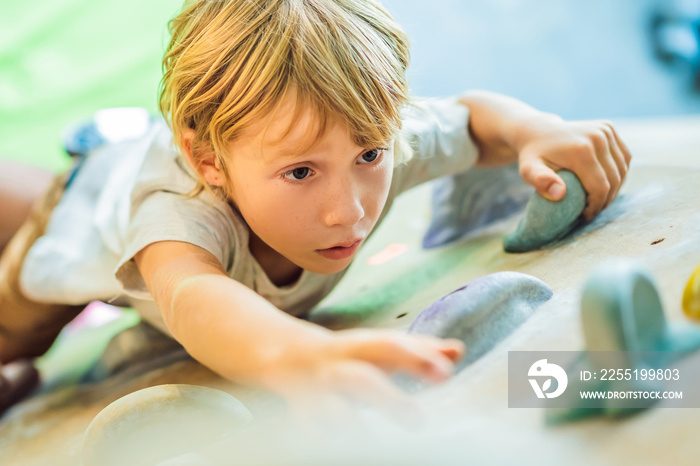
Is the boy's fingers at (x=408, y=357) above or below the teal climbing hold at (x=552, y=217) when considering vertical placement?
above

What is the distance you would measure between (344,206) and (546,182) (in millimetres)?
276


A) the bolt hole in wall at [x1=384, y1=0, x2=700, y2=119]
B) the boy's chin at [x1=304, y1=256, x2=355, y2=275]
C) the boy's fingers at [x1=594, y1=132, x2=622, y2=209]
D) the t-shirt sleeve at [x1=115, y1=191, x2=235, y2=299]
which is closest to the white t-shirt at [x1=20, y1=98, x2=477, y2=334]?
the t-shirt sleeve at [x1=115, y1=191, x2=235, y2=299]

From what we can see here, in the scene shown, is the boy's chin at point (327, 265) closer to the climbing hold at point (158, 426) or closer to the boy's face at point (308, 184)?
the boy's face at point (308, 184)

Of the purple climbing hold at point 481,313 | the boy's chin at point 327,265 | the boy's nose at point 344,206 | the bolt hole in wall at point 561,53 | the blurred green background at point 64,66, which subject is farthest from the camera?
the bolt hole in wall at point 561,53

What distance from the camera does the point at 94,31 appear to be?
176cm

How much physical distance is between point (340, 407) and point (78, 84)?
1.58 metres

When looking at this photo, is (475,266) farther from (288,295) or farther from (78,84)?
(78,84)

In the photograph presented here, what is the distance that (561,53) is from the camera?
196 centimetres

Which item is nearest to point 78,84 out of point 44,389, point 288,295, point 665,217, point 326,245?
point 44,389

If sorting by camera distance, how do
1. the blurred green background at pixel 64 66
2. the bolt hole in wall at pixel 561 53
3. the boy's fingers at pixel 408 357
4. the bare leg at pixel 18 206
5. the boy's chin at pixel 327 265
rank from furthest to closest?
1. the bolt hole in wall at pixel 561 53
2. the blurred green background at pixel 64 66
3. the bare leg at pixel 18 206
4. the boy's chin at pixel 327 265
5. the boy's fingers at pixel 408 357

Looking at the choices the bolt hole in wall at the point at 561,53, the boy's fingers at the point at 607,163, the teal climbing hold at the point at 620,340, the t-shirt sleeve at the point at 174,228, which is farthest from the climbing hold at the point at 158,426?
the bolt hole in wall at the point at 561,53

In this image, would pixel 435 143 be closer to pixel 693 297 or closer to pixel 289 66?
pixel 289 66

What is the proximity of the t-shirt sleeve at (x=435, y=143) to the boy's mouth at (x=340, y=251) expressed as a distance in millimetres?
190

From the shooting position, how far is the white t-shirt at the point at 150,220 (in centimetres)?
76
